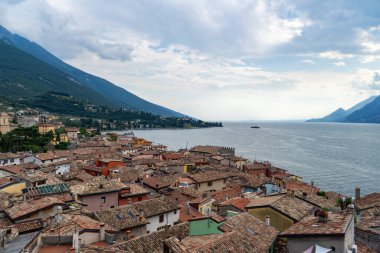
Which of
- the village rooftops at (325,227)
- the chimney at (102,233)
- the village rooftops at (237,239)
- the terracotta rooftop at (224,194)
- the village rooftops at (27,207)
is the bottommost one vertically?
the terracotta rooftop at (224,194)

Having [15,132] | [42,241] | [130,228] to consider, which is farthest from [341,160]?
[42,241]

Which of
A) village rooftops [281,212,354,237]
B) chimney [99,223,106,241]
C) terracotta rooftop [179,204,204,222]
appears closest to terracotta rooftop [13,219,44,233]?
chimney [99,223,106,241]

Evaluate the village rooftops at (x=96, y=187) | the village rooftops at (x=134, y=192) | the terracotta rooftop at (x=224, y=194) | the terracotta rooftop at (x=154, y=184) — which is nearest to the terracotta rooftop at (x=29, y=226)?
the village rooftops at (x=96, y=187)

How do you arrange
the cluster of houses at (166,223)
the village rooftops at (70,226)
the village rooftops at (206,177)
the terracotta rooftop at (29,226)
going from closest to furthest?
the cluster of houses at (166,223) < the village rooftops at (70,226) < the terracotta rooftop at (29,226) < the village rooftops at (206,177)

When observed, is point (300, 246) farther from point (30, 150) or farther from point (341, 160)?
point (341, 160)

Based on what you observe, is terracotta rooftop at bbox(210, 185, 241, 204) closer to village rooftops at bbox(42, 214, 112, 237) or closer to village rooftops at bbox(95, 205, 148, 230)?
village rooftops at bbox(95, 205, 148, 230)

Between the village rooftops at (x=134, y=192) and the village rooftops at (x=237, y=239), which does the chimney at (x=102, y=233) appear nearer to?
the village rooftops at (x=237, y=239)
